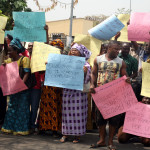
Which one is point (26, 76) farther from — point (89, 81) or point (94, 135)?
point (94, 135)

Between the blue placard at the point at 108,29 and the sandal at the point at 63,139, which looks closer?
the sandal at the point at 63,139

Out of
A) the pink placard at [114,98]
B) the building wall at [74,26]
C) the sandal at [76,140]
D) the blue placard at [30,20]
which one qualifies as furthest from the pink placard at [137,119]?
the building wall at [74,26]

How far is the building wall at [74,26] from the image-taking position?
37906 mm

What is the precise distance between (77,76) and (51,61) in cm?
52

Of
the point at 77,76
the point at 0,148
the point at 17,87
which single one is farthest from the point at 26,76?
the point at 0,148

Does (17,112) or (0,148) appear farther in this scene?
(17,112)

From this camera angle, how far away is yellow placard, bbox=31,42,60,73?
5059 mm

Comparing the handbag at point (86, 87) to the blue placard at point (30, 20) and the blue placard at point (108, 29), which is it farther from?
the blue placard at point (30, 20)

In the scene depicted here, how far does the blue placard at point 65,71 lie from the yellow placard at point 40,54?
20 centimetres

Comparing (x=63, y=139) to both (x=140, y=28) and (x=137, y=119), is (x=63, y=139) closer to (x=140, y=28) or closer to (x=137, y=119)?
(x=137, y=119)

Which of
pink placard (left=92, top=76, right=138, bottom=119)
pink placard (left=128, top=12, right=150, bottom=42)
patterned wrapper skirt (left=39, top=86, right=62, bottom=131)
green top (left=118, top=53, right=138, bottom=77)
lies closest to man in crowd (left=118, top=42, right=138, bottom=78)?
green top (left=118, top=53, right=138, bottom=77)

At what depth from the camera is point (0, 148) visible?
445 cm

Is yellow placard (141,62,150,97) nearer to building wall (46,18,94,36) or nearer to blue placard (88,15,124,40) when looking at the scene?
blue placard (88,15,124,40)

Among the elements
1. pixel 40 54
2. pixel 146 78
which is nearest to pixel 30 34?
pixel 40 54
